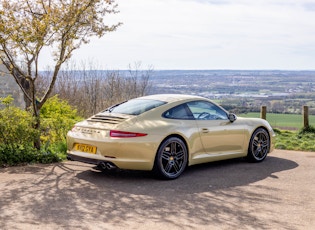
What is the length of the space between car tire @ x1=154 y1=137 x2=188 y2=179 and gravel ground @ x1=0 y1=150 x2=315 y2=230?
171 millimetres

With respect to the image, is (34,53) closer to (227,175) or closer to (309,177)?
(227,175)

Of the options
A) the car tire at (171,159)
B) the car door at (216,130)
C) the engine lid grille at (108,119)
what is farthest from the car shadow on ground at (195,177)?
the engine lid grille at (108,119)

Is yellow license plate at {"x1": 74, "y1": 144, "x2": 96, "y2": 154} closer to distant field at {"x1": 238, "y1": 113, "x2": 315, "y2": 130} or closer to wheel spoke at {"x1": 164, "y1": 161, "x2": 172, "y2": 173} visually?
wheel spoke at {"x1": 164, "y1": 161, "x2": 172, "y2": 173}

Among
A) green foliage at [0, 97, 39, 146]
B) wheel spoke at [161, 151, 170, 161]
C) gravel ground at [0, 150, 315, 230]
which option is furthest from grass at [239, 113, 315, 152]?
green foliage at [0, 97, 39, 146]

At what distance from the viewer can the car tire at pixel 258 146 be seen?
8.82m

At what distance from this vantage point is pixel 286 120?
21.7m

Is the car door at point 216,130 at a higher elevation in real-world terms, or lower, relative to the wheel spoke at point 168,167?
higher

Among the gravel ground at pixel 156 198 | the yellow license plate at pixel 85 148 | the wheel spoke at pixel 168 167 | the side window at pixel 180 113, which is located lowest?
the gravel ground at pixel 156 198

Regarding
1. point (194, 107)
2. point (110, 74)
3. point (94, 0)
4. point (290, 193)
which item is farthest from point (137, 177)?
point (110, 74)

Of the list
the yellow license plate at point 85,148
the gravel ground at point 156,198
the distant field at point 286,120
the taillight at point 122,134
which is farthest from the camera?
the distant field at point 286,120

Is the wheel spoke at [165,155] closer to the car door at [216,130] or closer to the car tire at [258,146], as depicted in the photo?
the car door at [216,130]

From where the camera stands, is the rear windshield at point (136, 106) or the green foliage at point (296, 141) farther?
the green foliage at point (296, 141)

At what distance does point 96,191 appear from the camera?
→ 6391 millimetres

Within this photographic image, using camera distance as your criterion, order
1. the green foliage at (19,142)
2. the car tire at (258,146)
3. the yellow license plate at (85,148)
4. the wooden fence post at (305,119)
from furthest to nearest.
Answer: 1. the wooden fence post at (305,119)
2. the car tire at (258,146)
3. the green foliage at (19,142)
4. the yellow license plate at (85,148)
